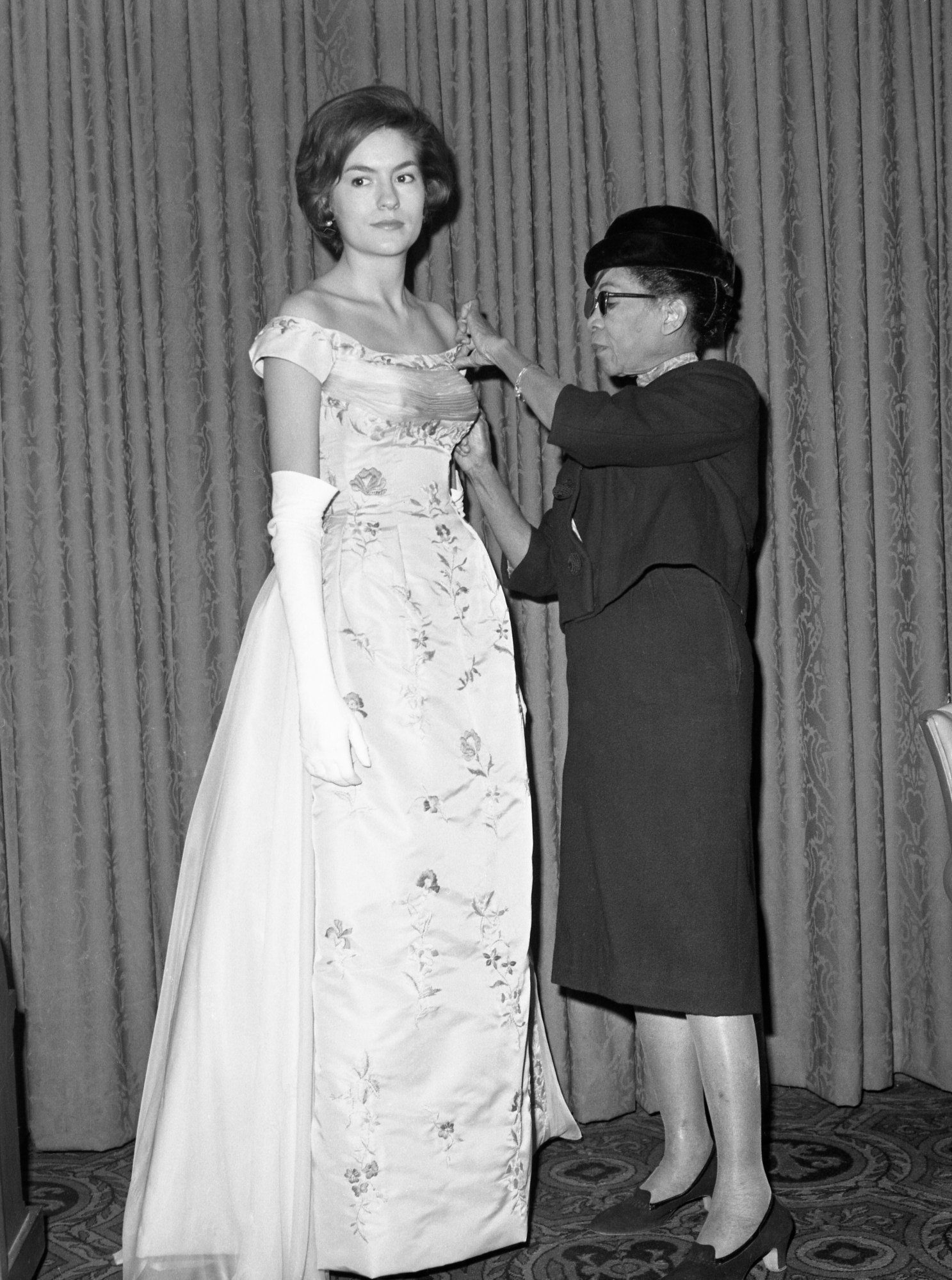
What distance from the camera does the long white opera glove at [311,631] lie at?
5.78ft

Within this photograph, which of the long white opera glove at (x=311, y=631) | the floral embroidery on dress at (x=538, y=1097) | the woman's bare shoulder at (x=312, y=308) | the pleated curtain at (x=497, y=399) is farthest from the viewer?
the pleated curtain at (x=497, y=399)

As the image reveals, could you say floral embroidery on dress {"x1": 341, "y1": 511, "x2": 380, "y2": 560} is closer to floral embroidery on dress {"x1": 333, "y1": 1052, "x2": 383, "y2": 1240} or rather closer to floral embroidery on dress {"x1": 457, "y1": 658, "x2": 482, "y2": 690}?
floral embroidery on dress {"x1": 457, "y1": 658, "x2": 482, "y2": 690}

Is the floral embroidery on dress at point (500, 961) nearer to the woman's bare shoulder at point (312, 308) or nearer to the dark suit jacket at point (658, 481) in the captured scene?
the dark suit jacket at point (658, 481)

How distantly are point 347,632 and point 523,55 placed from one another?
131cm

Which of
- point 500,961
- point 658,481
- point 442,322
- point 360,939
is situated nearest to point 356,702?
point 360,939

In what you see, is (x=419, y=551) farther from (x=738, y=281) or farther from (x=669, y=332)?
(x=738, y=281)

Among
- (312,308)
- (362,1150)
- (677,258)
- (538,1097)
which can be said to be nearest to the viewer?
(362,1150)

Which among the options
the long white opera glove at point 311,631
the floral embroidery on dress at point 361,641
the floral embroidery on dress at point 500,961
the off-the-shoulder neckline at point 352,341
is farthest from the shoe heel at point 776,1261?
the off-the-shoulder neckline at point 352,341

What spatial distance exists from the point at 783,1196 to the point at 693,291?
152cm

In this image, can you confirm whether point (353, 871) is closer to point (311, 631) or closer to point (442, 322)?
point (311, 631)

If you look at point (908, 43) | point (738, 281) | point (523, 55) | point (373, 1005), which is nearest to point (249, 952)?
point (373, 1005)

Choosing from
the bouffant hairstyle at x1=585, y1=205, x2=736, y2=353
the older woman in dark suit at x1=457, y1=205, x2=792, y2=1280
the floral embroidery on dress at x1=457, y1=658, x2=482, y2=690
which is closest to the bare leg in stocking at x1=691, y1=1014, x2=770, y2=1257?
the older woman in dark suit at x1=457, y1=205, x2=792, y2=1280

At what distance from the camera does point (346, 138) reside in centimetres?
193

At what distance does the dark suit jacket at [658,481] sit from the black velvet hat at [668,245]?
157 mm
